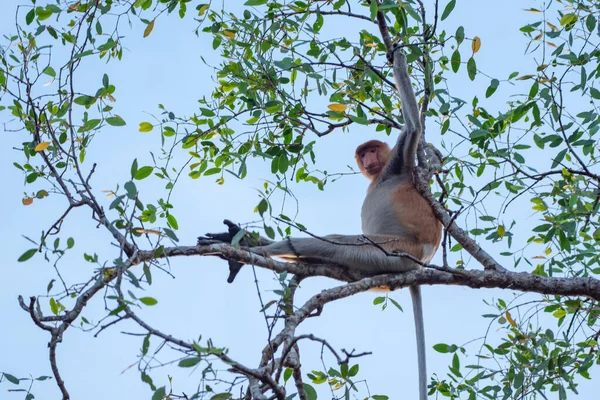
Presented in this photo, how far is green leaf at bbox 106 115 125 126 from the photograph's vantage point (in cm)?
300

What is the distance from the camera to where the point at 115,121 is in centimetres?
301

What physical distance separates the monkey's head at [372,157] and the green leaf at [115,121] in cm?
269

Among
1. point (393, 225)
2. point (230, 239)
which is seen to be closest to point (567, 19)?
point (393, 225)

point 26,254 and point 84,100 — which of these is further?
point 84,100

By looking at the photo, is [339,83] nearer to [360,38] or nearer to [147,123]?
[360,38]

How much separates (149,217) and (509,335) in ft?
5.99

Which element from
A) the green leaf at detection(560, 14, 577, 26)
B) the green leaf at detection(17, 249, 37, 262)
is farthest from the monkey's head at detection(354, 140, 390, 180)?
the green leaf at detection(17, 249, 37, 262)

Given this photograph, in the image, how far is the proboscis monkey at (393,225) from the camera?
409 centimetres

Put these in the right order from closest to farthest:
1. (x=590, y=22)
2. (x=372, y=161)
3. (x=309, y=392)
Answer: (x=309, y=392) < (x=590, y=22) < (x=372, y=161)

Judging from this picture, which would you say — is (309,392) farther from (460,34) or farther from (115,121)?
(460,34)

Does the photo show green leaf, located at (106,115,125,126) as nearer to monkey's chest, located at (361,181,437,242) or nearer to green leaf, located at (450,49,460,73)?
green leaf, located at (450,49,460,73)

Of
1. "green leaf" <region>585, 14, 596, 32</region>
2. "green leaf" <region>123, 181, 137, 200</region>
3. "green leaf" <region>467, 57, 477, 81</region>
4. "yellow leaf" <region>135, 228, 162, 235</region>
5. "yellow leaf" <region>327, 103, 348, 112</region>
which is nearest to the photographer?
"green leaf" <region>123, 181, 137, 200</region>

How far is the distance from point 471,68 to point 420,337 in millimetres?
1412

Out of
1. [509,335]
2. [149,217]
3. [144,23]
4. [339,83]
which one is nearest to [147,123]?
[144,23]
